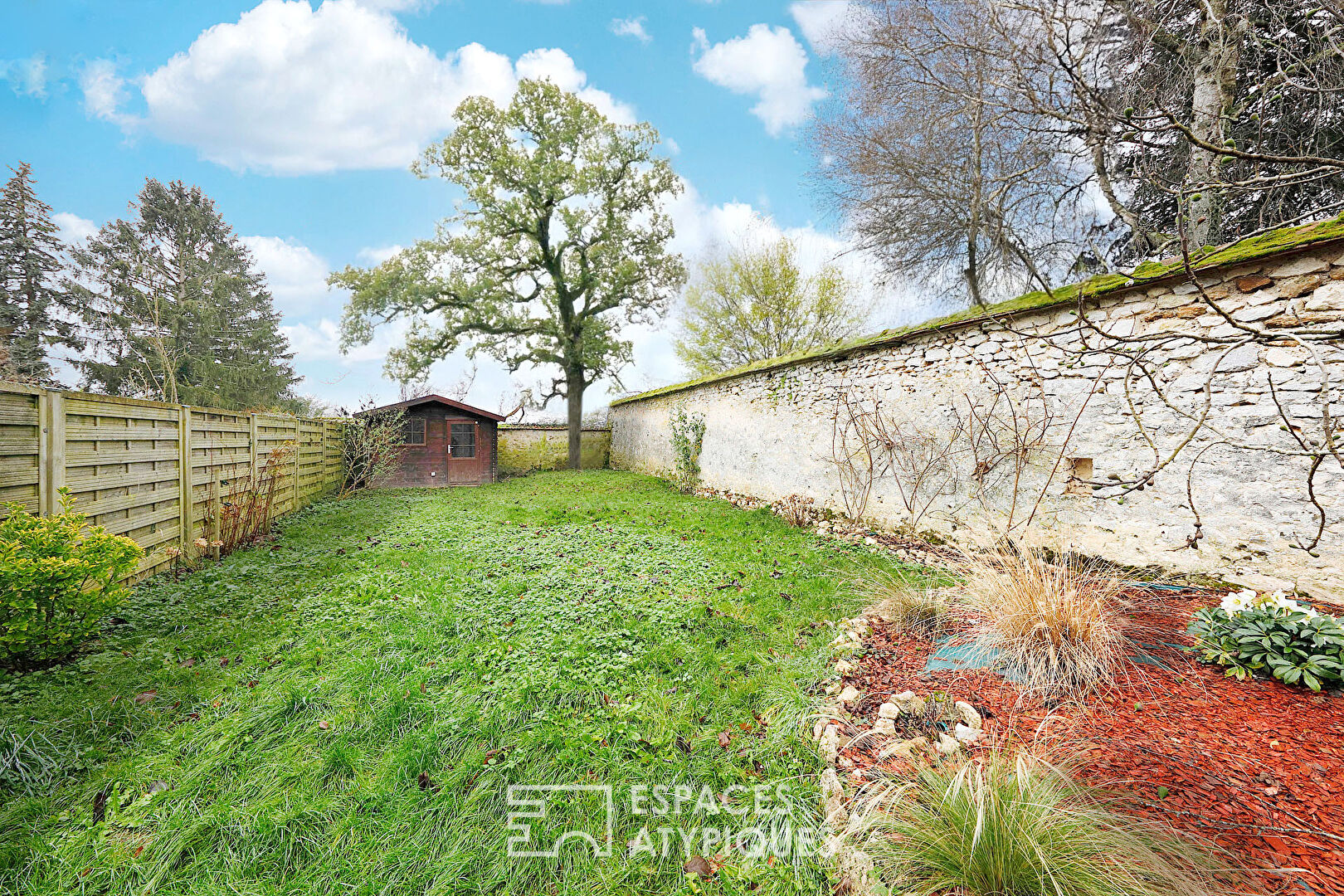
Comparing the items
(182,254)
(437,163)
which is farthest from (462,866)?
(182,254)

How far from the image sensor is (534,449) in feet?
54.2

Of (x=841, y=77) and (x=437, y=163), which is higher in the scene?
(x=437, y=163)

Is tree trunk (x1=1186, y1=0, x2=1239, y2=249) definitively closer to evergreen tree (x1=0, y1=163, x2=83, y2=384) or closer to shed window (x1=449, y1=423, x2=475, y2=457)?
shed window (x1=449, y1=423, x2=475, y2=457)

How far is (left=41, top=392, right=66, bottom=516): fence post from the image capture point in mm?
3100

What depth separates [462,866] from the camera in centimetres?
170

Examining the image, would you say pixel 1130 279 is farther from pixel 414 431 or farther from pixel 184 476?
pixel 414 431

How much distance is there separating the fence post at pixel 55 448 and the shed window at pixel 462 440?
33.7 feet

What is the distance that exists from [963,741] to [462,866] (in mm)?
2101

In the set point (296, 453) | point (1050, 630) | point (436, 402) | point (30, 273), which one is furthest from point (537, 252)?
point (1050, 630)

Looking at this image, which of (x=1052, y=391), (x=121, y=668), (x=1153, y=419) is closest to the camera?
(x=121, y=668)

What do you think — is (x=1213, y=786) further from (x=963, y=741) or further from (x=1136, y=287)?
(x=1136, y=287)

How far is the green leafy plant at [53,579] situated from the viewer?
2.50 metres

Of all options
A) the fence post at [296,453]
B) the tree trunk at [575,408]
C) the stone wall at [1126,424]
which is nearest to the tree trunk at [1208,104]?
the stone wall at [1126,424]

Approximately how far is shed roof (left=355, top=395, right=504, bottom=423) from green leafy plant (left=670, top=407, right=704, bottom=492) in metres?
6.06
